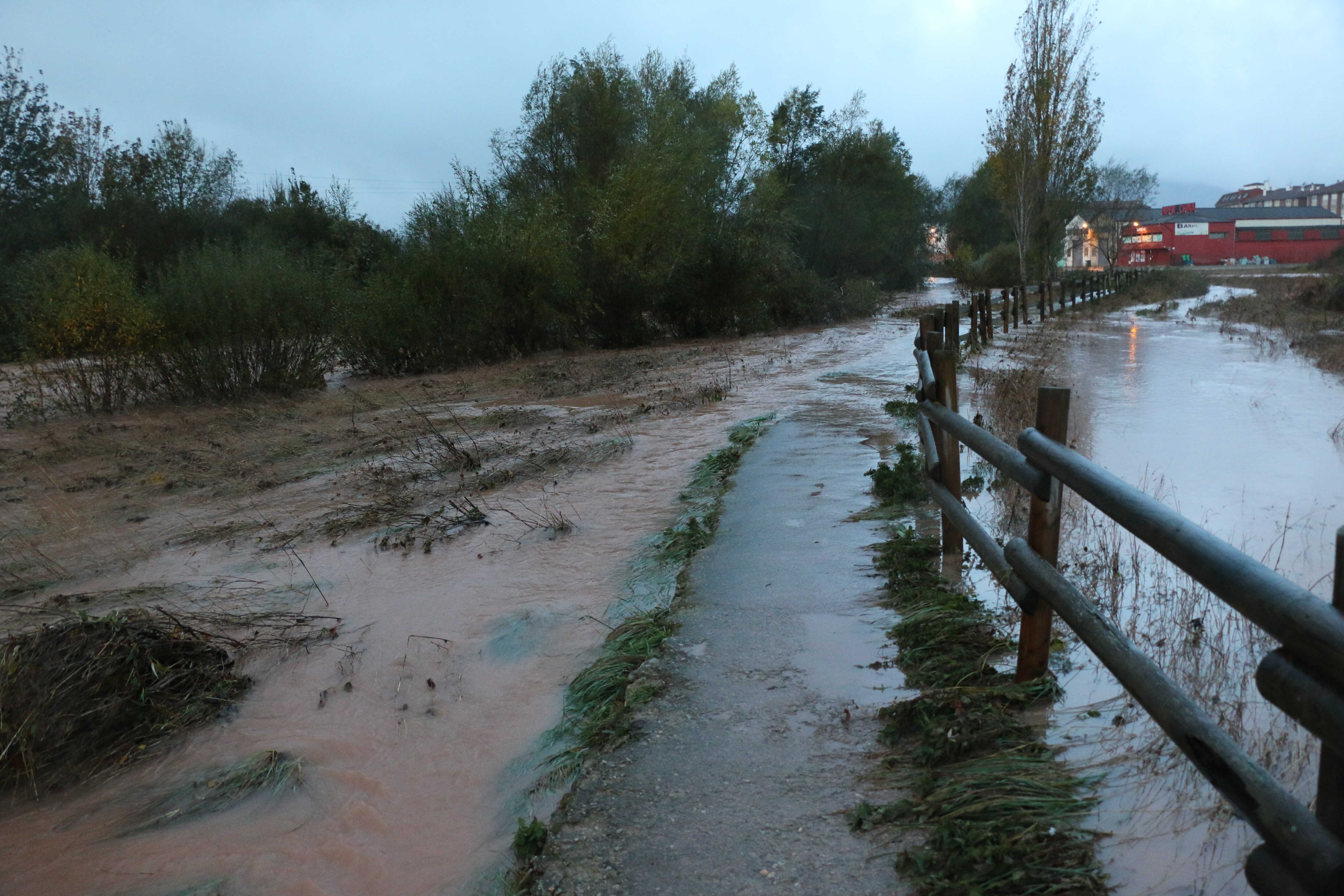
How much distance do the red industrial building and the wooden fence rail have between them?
92.6 metres

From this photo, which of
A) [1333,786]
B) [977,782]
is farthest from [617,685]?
[1333,786]

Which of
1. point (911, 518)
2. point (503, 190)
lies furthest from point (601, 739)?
point (503, 190)

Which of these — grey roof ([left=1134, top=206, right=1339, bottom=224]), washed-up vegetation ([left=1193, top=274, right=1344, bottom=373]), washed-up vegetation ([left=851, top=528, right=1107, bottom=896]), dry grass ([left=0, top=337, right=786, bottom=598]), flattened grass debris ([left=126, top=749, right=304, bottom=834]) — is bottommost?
washed-up vegetation ([left=1193, top=274, right=1344, bottom=373])

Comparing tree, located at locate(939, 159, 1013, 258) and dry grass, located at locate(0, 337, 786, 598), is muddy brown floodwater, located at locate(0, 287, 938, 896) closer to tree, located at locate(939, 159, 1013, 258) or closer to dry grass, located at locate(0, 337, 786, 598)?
dry grass, located at locate(0, 337, 786, 598)

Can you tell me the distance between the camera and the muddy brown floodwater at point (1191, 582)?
9.53 feet

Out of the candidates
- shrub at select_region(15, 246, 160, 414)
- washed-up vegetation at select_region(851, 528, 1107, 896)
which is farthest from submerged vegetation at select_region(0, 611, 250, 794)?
shrub at select_region(15, 246, 160, 414)

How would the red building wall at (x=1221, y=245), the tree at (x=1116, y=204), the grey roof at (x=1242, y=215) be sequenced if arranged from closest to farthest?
the tree at (x=1116, y=204), the red building wall at (x=1221, y=245), the grey roof at (x=1242, y=215)

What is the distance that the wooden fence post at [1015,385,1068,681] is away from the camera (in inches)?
147

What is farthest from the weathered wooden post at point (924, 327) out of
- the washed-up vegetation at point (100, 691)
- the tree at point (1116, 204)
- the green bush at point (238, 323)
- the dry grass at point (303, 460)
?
the tree at point (1116, 204)

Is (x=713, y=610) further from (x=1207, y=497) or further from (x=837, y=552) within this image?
Answer: (x=1207, y=497)

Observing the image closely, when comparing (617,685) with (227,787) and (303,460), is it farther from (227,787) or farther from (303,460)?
(303,460)

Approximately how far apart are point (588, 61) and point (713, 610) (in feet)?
97.2

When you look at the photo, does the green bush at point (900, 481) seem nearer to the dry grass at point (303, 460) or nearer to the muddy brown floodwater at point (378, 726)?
the muddy brown floodwater at point (378, 726)

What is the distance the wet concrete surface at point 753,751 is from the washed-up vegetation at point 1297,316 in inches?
594
